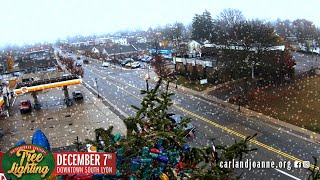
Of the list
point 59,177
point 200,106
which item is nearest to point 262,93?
point 200,106

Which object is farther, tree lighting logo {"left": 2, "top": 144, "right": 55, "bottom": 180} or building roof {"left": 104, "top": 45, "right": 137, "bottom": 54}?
building roof {"left": 104, "top": 45, "right": 137, "bottom": 54}

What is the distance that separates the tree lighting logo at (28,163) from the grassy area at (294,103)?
71.9ft

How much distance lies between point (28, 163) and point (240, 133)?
2005 cm

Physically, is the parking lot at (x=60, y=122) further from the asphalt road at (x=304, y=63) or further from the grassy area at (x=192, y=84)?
the asphalt road at (x=304, y=63)

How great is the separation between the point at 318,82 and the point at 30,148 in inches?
1461

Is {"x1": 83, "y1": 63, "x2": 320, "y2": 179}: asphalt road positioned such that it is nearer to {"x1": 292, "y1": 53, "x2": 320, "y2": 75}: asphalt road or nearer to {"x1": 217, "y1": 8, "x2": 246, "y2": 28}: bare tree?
{"x1": 292, "y1": 53, "x2": 320, "y2": 75}: asphalt road

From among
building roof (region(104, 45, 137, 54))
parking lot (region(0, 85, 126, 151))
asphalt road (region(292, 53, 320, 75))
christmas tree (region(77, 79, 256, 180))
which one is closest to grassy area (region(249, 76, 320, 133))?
asphalt road (region(292, 53, 320, 75))

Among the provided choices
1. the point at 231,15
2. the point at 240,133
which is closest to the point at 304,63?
the point at 240,133

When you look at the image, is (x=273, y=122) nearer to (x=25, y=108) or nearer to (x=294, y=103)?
(x=294, y=103)

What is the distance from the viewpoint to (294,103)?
29.0m

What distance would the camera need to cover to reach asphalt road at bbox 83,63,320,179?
714 inches

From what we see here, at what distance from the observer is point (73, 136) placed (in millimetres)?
26172

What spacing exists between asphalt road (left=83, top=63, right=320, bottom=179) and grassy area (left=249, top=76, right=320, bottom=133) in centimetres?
227

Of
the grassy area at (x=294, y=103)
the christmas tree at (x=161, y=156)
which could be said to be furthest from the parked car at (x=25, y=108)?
the christmas tree at (x=161, y=156)
